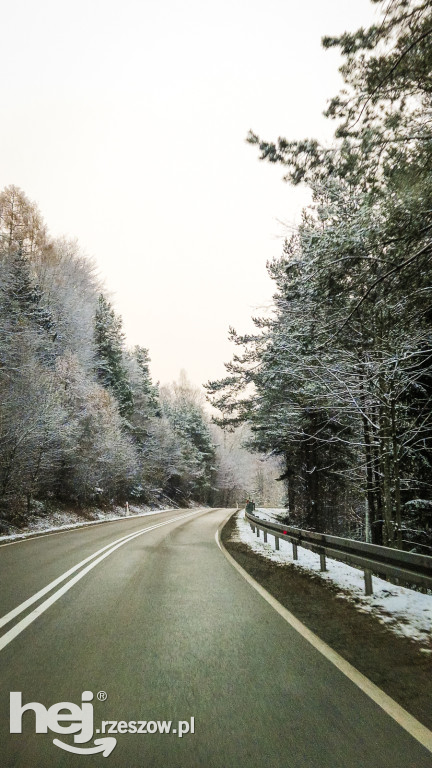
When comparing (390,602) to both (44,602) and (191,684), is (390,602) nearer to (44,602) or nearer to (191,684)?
(191,684)

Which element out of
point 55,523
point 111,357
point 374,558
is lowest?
point 55,523

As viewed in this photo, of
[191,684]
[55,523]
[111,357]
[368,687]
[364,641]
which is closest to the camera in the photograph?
[368,687]

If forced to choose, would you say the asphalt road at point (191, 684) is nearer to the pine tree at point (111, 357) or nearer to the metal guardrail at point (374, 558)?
the metal guardrail at point (374, 558)

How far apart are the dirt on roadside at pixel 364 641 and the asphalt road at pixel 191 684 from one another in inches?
11.4

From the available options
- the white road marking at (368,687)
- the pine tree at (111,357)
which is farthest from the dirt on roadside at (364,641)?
the pine tree at (111,357)

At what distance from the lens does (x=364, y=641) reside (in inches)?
172

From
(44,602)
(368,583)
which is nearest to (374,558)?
(368,583)

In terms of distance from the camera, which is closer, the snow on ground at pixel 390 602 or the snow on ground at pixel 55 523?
the snow on ground at pixel 390 602

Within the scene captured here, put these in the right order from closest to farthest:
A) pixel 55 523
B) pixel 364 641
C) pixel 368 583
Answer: pixel 364 641, pixel 368 583, pixel 55 523

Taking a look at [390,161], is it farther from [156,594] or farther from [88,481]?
[88,481]

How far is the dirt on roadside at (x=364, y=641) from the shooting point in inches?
128

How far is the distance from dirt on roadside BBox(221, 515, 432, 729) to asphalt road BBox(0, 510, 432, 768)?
0.29 m

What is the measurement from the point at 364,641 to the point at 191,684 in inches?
79.4

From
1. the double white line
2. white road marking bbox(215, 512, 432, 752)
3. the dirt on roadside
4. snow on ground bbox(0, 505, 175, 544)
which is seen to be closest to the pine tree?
snow on ground bbox(0, 505, 175, 544)
